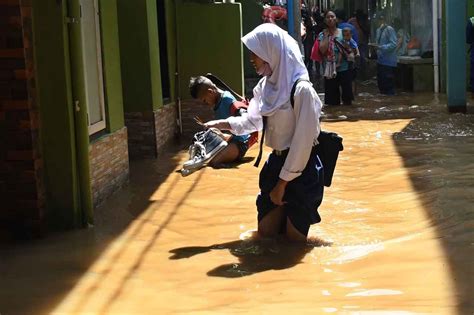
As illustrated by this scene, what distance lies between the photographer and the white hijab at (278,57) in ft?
16.4

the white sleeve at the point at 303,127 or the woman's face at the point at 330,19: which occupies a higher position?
the woman's face at the point at 330,19

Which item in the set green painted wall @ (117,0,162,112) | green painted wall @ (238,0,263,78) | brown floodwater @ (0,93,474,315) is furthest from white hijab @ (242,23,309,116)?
green painted wall @ (238,0,263,78)

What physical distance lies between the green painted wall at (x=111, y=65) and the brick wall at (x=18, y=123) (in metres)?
1.39

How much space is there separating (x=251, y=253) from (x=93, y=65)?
263 centimetres

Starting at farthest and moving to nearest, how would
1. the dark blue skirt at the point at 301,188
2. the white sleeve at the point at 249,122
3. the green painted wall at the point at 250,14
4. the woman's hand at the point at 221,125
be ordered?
the green painted wall at the point at 250,14
the woman's hand at the point at 221,125
the white sleeve at the point at 249,122
the dark blue skirt at the point at 301,188

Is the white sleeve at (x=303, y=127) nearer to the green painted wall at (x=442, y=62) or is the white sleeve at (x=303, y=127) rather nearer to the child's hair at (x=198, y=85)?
the child's hair at (x=198, y=85)

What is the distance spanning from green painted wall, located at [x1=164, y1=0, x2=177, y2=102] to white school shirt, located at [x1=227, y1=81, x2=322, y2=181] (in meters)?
6.08

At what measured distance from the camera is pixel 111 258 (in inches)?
213

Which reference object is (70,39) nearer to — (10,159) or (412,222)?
(10,159)

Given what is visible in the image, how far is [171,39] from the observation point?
11.2m

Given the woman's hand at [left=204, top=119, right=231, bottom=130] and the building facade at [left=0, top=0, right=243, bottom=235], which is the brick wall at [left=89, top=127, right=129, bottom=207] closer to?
the building facade at [left=0, top=0, right=243, bottom=235]

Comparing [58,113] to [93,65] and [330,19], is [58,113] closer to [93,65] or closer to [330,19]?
[93,65]

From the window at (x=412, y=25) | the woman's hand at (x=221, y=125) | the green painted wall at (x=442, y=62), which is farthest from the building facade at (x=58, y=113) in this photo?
the window at (x=412, y=25)

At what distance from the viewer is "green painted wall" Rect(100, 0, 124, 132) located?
24.3 feet
